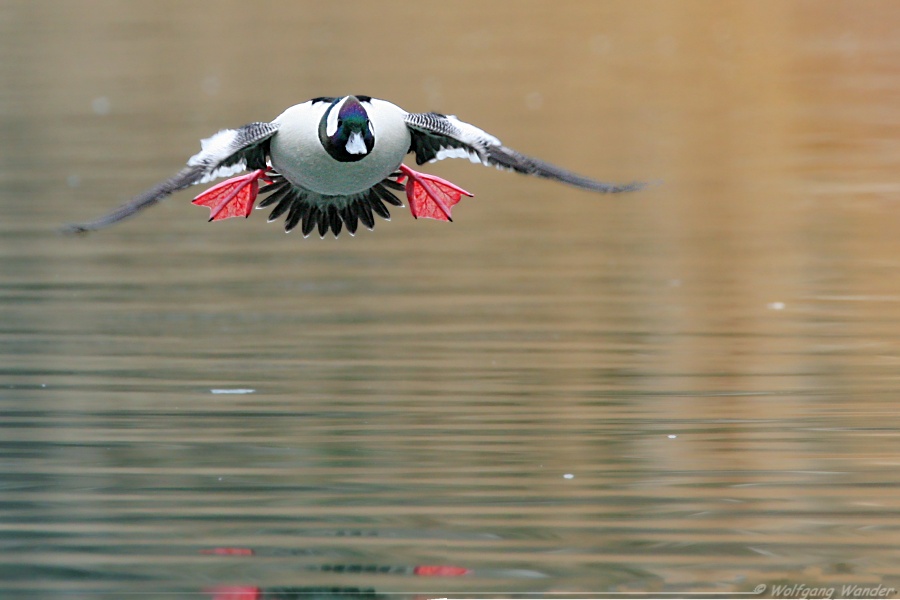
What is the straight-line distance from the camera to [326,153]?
380 inches

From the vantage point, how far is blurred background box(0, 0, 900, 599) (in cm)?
795

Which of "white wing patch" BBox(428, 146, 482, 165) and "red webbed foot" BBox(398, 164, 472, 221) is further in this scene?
"red webbed foot" BBox(398, 164, 472, 221)

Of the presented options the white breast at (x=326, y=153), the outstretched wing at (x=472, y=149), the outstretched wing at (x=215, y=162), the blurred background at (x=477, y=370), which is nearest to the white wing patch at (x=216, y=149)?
the outstretched wing at (x=215, y=162)

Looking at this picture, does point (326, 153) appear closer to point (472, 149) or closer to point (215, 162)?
point (215, 162)

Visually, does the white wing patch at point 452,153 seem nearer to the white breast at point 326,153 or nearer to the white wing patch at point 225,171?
the white breast at point 326,153

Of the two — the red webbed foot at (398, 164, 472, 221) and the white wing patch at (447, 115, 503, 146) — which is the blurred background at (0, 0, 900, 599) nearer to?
the red webbed foot at (398, 164, 472, 221)

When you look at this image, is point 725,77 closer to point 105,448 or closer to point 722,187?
point 722,187

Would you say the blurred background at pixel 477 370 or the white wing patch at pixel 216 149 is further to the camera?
the white wing patch at pixel 216 149

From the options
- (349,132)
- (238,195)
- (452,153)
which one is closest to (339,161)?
(349,132)

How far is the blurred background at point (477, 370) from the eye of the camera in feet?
26.1

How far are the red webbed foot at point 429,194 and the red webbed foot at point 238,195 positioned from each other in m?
0.94

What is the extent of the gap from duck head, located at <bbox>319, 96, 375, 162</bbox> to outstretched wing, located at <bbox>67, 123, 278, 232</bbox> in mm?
500

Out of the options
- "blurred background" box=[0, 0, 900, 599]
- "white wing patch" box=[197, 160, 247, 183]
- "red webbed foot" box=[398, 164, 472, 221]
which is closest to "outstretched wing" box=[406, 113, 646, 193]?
"red webbed foot" box=[398, 164, 472, 221]

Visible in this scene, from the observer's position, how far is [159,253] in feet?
50.2
